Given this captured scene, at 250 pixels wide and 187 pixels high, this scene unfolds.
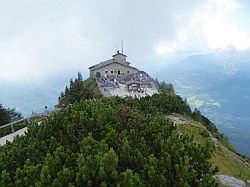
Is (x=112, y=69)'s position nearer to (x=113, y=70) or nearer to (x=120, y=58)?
(x=113, y=70)

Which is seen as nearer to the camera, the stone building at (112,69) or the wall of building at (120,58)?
the stone building at (112,69)

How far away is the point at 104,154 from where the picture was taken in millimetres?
12312

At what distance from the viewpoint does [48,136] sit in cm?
1600

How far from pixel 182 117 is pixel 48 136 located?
19.5 meters

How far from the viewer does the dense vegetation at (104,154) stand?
1222 centimetres

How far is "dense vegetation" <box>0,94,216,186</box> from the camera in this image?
12.2 meters

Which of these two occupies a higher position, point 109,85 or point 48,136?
point 109,85

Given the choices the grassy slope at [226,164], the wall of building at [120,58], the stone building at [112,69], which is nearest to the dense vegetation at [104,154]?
the grassy slope at [226,164]

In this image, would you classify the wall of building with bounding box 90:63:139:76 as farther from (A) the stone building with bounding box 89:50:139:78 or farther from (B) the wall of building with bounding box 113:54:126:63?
(B) the wall of building with bounding box 113:54:126:63

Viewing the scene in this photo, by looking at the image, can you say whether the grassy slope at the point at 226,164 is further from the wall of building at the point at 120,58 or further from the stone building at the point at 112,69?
the wall of building at the point at 120,58

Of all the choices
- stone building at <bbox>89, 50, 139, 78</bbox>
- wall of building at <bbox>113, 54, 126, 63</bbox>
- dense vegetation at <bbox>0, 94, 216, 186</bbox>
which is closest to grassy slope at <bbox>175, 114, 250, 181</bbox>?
dense vegetation at <bbox>0, 94, 216, 186</bbox>

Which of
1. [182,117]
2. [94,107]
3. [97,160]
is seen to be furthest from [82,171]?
[182,117]

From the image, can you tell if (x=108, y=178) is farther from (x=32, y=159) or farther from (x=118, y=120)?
(x=118, y=120)

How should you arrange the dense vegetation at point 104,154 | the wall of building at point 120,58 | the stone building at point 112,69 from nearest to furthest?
the dense vegetation at point 104,154, the stone building at point 112,69, the wall of building at point 120,58
